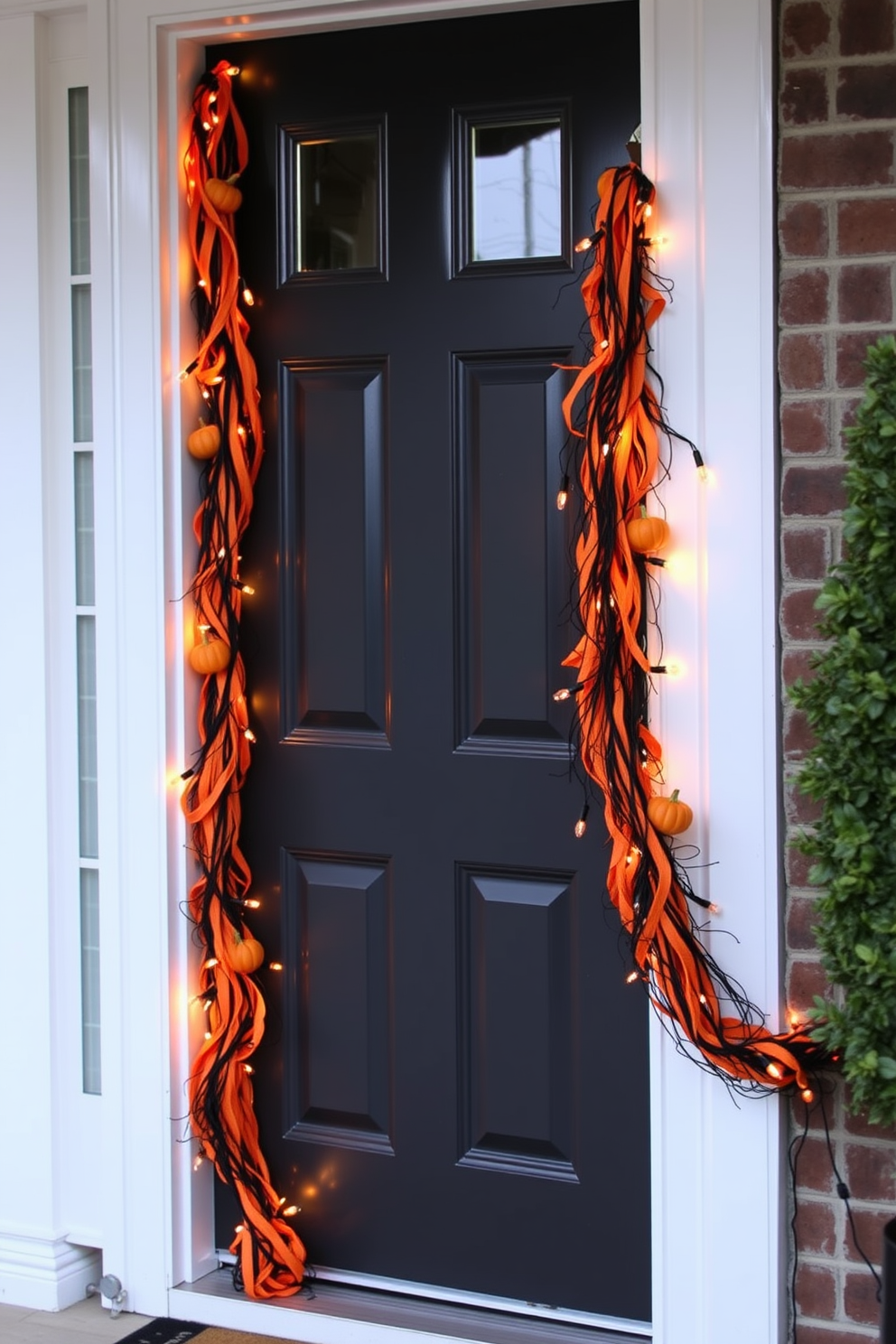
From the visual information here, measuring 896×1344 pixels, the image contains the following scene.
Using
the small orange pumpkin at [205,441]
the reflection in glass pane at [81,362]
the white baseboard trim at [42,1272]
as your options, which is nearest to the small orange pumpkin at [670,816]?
the small orange pumpkin at [205,441]

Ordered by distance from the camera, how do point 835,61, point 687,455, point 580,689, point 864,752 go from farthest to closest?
1. point 580,689
2. point 687,455
3. point 835,61
4. point 864,752

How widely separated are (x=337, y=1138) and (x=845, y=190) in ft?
5.86

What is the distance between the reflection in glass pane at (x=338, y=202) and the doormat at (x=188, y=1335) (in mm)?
1867

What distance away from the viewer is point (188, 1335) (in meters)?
2.58

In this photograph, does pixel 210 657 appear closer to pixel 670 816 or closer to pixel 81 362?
pixel 81 362

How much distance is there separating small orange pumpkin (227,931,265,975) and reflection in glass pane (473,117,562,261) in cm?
125

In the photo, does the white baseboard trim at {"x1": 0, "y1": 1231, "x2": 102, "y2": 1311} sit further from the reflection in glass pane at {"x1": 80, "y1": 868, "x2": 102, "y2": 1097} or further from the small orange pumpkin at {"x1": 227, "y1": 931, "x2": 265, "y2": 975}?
the small orange pumpkin at {"x1": 227, "y1": 931, "x2": 265, "y2": 975}

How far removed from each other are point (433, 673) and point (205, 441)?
572 mm

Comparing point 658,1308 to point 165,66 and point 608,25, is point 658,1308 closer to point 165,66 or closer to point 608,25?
point 608,25

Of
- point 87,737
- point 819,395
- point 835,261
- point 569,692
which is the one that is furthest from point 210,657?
point 835,261

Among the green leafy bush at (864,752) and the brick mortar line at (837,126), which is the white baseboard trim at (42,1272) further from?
the brick mortar line at (837,126)

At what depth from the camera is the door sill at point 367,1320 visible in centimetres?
248

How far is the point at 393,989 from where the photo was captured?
2598 mm

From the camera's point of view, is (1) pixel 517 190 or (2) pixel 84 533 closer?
(1) pixel 517 190
